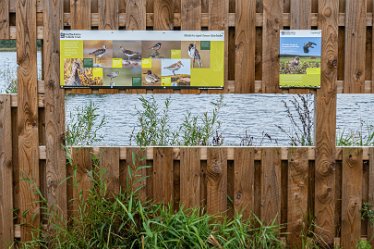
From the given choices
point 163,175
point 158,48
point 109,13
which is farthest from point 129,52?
point 163,175

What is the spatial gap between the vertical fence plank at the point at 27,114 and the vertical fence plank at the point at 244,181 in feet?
5.33

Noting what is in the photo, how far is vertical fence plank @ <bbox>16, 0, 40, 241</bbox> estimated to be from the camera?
14.7ft

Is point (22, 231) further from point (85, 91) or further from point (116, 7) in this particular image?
point (116, 7)

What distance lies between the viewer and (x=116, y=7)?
175 inches

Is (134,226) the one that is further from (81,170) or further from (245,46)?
(245,46)

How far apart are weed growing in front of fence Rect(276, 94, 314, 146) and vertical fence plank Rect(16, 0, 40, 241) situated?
2.55m

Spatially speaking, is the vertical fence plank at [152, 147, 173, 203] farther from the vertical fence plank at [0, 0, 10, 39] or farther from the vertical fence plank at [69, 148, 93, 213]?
the vertical fence plank at [0, 0, 10, 39]

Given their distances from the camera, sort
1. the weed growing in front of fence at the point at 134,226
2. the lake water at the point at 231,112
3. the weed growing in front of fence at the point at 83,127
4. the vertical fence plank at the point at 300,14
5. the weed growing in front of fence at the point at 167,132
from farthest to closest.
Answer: the lake water at the point at 231,112
the weed growing in front of fence at the point at 167,132
the weed growing in front of fence at the point at 83,127
the vertical fence plank at the point at 300,14
the weed growing in front of fence at the point at 134,226

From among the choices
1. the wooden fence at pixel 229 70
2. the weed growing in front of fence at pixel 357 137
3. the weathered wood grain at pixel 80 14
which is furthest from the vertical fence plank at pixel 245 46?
the weed growing in front of fence at pixel 357 137

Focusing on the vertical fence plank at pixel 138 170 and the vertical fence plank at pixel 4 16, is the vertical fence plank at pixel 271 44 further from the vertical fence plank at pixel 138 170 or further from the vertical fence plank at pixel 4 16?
the vertical fence plank at pixel 4 16

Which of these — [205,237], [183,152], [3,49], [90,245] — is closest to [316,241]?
[205,237]

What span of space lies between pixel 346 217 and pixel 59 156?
7.84 feet

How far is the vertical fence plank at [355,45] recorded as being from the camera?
175 inches

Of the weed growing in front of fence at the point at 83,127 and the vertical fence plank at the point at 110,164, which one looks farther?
the weed growing in front of fence at the point at 83,127
